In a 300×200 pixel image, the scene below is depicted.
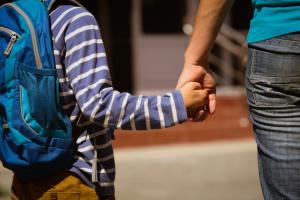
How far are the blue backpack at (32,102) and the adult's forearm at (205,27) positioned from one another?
48cm

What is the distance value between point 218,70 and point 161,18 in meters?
1.53

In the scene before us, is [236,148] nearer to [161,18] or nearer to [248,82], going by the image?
[161,18]

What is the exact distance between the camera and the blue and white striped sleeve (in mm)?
1938

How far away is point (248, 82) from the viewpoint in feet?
6.45

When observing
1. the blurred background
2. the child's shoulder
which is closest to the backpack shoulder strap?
the child's shoulder

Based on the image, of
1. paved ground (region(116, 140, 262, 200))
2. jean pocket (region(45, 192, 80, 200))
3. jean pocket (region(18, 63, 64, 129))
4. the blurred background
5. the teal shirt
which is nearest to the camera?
the teal shirt

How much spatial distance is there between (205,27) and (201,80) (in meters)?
0.20

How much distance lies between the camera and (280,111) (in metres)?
1.87

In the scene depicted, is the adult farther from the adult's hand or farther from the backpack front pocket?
the backpack front pocket

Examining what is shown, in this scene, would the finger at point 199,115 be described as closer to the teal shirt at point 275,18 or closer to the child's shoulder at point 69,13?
the teal shirt at point 275,18

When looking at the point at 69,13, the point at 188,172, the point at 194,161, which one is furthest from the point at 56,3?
the point at 194,161

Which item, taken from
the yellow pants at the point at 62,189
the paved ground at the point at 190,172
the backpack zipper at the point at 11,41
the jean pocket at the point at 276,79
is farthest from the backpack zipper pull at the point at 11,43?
the paved ground at the point at 190,172

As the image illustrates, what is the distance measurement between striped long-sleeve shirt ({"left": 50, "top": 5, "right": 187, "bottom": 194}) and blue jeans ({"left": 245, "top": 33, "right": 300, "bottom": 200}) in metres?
0.26

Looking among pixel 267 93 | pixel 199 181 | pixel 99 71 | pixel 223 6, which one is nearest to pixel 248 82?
pixel 267 93
